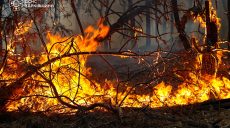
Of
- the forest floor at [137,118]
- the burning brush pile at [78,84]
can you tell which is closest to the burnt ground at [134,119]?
the forest floor at [137,118]

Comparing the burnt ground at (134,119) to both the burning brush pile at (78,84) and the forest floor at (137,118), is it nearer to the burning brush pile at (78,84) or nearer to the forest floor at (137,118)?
the forest floor at (137,118)

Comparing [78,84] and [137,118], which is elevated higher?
[78,84]

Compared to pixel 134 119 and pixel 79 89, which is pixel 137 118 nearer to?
pixel 134 119

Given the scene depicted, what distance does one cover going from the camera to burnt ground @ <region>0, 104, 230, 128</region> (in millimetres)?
5513

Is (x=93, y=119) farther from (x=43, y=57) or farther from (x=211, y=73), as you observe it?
(x=211, y=73)

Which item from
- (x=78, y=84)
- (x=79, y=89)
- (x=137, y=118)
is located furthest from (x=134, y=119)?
(x=79, y=89)

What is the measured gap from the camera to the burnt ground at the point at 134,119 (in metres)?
5.51

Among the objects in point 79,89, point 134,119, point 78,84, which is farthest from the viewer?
point 79,89

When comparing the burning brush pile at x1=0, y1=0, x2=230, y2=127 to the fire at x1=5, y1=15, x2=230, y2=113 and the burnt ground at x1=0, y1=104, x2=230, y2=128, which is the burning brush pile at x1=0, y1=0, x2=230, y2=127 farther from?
the burnt ground at x1=0, y1=104, x2=230, y2=128

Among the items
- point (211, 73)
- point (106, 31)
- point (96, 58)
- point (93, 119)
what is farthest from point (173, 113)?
point (96, 58)

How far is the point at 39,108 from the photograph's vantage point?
6.48 meters

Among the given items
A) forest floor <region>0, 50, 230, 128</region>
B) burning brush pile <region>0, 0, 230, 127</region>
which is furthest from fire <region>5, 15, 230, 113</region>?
forest floor <region>0, 50, 230, 128</region>

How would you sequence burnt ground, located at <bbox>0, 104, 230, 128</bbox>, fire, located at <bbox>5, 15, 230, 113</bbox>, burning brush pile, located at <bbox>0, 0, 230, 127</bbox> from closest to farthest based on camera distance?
burnt ground, located at <bbox>0, 104, 230, 128</bbox>, burning brush pile, located at <bbox>0, 0, 230, 127</bbox>, fire, located at <bbox>5, 15, 230, 113</bbox>

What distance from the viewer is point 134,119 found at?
5.64 meters
